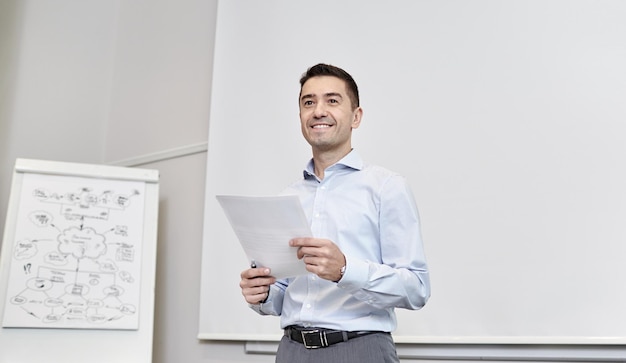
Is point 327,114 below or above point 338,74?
below

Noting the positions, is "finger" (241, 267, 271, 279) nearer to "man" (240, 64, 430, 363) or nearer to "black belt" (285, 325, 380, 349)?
"man" (240, 64, 430, 363)

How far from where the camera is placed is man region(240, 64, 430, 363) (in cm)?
125

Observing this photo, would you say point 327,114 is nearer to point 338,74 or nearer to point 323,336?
point 338,74

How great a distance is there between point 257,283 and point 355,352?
0.26 meters

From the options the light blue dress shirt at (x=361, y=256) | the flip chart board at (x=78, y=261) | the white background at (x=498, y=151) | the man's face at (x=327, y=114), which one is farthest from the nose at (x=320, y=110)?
the flip chart board at (x=78, y=261)

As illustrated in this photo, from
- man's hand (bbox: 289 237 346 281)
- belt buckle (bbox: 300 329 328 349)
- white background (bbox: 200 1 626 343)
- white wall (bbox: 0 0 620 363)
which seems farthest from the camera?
white wall (bbox: 0 0 620 363)

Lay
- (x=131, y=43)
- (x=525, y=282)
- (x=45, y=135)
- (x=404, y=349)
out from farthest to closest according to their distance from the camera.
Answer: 1. (x=131, y=43)
2. (x=45, y=135)
3. (x=404, y=349)
4. (x=525, y=282)

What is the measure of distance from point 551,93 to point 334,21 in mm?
969

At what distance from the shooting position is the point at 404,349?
6.98 feet

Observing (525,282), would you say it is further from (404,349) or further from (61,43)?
(61,43)

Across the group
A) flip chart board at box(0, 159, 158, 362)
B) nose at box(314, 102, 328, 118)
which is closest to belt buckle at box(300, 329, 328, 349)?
nose at box(314, 102, 328, 118)

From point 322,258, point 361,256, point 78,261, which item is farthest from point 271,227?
point 78,261

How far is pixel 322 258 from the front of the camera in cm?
120

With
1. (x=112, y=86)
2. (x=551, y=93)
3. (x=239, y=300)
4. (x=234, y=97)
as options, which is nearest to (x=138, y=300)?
(x=239, y=300)
